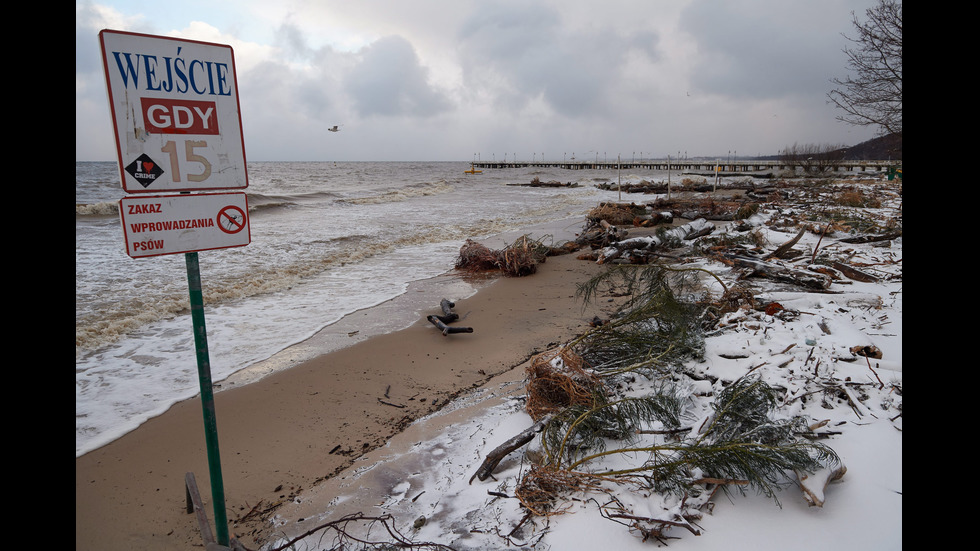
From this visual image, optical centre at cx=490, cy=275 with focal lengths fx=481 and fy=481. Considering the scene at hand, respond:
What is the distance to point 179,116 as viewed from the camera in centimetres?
215

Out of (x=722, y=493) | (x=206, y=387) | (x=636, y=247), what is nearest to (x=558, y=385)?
(x=722, y=493)

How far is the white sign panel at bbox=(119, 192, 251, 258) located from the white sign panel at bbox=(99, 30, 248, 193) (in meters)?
0.05

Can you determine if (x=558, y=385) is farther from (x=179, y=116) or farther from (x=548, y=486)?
(x=179, y=116)

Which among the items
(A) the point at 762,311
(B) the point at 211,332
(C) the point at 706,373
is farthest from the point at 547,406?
(B) the point at 211,332

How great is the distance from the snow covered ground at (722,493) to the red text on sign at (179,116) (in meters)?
2.22

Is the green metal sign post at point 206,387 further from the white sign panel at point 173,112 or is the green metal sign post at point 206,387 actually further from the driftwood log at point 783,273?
the driftwood log at point 783,273

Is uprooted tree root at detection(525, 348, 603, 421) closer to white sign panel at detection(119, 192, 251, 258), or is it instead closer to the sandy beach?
the sandy beach

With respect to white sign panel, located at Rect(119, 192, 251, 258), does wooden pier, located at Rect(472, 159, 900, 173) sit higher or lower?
higher

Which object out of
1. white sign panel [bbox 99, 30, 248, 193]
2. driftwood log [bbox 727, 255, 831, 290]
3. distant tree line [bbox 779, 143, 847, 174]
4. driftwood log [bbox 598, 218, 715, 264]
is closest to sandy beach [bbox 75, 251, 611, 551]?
white sign panel [bbox 99, 30, 248, 193]

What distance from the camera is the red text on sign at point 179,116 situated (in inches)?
81.7

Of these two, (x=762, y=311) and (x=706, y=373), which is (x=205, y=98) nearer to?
(x=706, y=373)

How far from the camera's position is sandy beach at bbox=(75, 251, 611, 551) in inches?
123

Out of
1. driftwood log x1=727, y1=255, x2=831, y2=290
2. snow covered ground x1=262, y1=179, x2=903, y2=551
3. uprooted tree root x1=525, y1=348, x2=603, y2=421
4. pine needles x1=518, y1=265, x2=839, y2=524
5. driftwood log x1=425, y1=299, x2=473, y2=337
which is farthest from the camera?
driftwood log x1=425, y1=299, x2=473, y2=337
